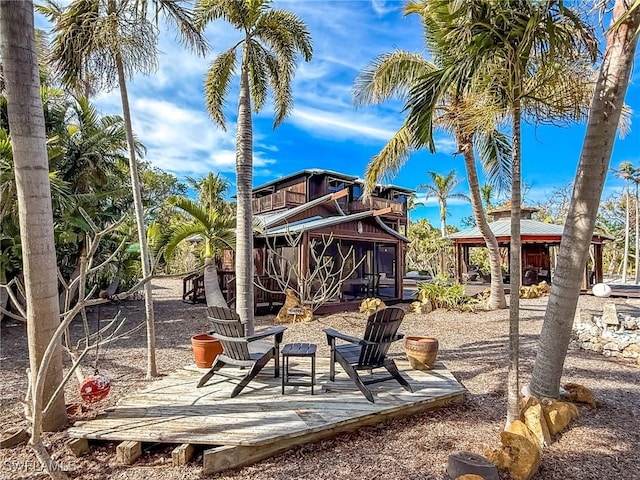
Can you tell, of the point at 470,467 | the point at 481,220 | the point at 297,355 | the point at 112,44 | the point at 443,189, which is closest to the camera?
the point at 470,467

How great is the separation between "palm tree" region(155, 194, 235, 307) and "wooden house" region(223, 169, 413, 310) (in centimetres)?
130

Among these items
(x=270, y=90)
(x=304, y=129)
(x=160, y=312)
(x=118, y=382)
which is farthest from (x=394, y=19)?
(x=304, y=129)

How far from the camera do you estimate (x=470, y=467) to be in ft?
9.60

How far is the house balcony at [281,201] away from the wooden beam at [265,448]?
1644 cm

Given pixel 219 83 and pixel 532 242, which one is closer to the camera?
pixel 219 83

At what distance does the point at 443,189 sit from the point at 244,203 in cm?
2845

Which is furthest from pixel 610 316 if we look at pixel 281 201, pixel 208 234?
pixel 281 201

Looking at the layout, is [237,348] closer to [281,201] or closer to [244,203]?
[244,203]

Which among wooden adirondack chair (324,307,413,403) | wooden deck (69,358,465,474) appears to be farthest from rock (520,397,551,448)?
wooden adirondack chair (324,307,413,403)

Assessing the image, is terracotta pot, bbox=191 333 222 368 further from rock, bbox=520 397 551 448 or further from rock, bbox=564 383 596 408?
rock, bbox=564 383 596 408

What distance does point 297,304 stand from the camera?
11.1m

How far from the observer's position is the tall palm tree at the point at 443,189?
106 feet

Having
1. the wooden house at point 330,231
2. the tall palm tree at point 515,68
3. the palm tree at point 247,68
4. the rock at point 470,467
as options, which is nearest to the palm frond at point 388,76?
the palm tree at point 247,68

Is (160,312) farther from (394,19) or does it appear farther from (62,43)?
(394,19)
